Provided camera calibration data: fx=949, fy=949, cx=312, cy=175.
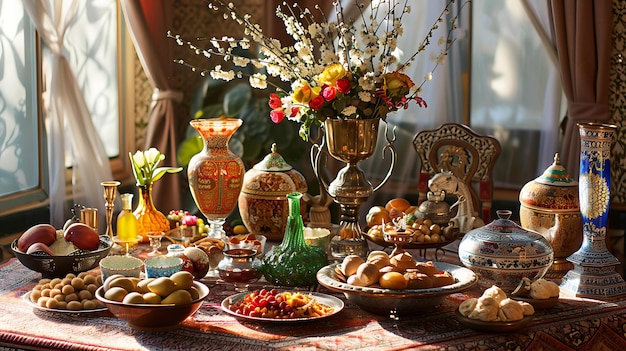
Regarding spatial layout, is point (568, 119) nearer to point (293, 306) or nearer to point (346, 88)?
point (346, 88)

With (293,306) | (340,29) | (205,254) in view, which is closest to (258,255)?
(205,254)

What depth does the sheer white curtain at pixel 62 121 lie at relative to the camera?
4371 millimetres

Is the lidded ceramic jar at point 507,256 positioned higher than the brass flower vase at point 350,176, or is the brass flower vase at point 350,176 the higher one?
the brass flower vase at point 350,176

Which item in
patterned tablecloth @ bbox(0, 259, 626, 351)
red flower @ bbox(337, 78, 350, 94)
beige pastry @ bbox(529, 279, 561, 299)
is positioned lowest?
patterned tablecloth @ bbox(0, 259, 626, 351)

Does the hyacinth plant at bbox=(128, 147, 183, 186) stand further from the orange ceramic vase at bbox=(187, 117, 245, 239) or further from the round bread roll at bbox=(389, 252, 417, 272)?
the round bread roll at bbox=(389, 252, 417, 272)

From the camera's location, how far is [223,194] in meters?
3.38

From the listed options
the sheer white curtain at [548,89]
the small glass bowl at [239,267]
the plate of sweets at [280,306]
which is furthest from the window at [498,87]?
the plate of sweets at [280,306]

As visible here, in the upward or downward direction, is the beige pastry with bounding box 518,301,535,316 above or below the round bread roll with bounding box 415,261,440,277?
below

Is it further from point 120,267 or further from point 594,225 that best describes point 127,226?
point 594,225

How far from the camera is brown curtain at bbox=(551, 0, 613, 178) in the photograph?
177 inches

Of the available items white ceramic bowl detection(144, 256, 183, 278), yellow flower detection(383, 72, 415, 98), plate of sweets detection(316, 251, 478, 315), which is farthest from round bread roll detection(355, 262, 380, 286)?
yellow flower detection(383, 72, 415, 98)

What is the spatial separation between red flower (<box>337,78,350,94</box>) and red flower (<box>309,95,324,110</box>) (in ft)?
0.22

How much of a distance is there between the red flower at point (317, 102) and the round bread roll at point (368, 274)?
62 centimetres

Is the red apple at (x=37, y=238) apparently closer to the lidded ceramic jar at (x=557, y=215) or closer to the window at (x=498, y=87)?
the lidded ceramic jar at (x=557, y=215)
